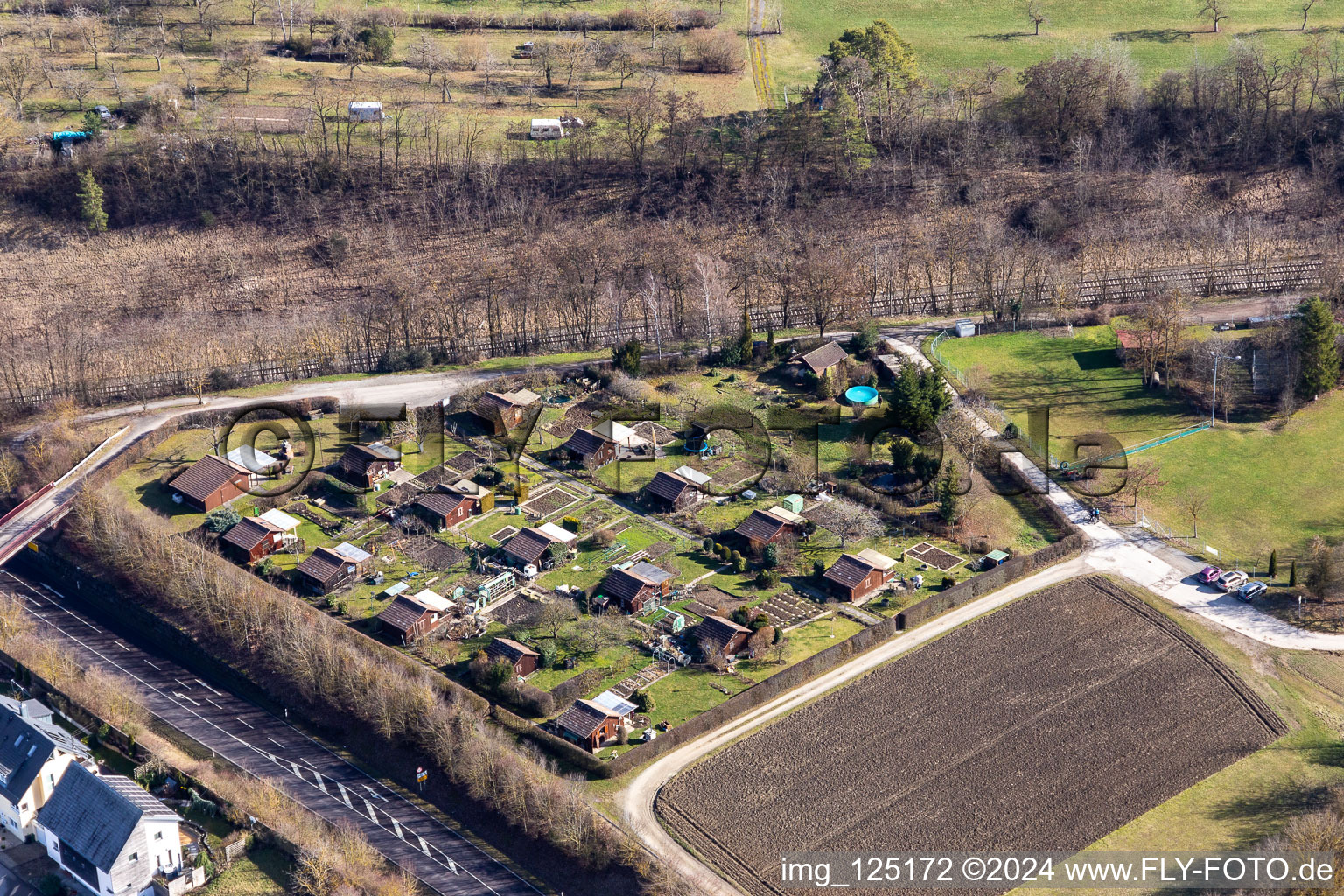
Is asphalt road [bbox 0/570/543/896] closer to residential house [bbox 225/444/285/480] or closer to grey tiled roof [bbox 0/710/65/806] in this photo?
grey tiled roof [bbox 0/710/65/806]

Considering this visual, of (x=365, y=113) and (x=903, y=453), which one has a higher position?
(x=365, y=113)

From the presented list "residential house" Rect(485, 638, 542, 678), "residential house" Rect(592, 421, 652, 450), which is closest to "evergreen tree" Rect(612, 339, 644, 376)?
"residential house" Rect(592, 421, 652, 450)

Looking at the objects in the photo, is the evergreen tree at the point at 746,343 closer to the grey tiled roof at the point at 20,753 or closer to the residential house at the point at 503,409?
the residential house at the point at 503,409

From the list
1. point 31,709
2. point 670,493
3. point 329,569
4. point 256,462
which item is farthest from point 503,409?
point 31,709

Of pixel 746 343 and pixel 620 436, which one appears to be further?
pixel 746 343

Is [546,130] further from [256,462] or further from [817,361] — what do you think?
[256,462]

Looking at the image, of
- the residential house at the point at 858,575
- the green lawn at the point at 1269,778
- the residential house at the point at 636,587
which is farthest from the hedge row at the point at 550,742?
the green lawn at the point at 1269,778
